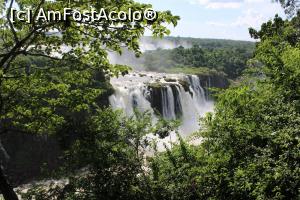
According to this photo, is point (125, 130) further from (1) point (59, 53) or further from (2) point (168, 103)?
(2) point (168, 103)

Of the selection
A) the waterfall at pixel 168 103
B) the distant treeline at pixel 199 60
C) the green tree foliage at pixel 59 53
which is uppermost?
the green tree foliage at pixel 59 53

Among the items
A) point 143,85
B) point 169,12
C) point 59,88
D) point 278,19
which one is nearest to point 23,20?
point 59,88

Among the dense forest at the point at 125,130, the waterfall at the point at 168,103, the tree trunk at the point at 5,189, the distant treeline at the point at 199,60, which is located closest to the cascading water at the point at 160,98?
the waterfall at the point at 168,103

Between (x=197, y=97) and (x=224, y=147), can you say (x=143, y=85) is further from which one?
(x=224, y=147)

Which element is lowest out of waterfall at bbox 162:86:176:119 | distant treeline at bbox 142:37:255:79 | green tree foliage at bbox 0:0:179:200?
waterfall at bbox 162:86:176:119

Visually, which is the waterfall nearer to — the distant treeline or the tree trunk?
the tree trunk

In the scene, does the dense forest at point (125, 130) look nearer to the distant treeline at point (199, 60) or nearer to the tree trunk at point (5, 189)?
the tree trunk at point (5, 189)

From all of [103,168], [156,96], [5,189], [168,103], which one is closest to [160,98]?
[156,96]

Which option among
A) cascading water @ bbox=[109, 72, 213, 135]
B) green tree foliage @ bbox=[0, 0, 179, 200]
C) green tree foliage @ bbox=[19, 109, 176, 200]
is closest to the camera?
green tree foliage @ bbox=[0, 0, 179, 200]

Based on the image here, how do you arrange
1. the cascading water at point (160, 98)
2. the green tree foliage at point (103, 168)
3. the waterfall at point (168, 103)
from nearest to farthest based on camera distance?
1. the green tree foliage at point (103, 168)
2. the cascading water at point (160, 98)
3. the waterfall at point (168, 103)

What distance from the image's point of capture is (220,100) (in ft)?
37.4

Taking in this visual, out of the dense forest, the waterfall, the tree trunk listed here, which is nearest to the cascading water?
the waterfall

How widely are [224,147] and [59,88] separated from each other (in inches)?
169

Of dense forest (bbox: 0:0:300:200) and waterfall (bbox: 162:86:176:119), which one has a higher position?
dense forest (bbox: 0:0:300:200)
